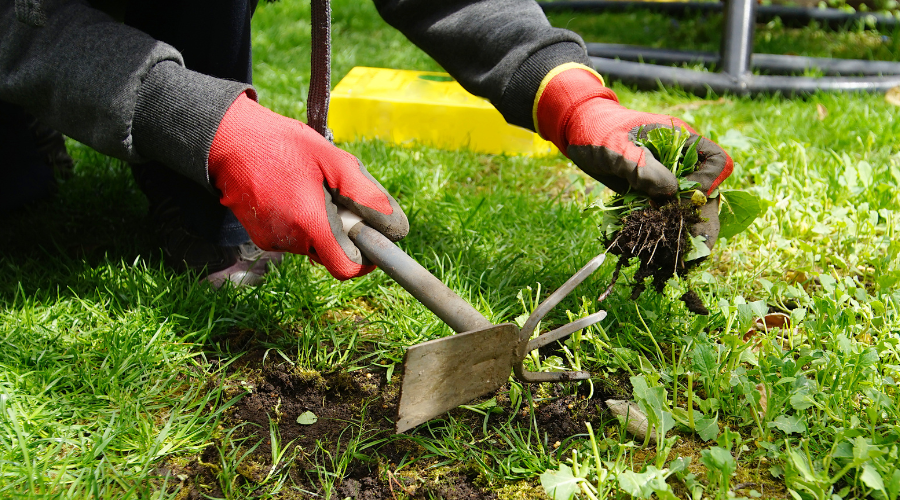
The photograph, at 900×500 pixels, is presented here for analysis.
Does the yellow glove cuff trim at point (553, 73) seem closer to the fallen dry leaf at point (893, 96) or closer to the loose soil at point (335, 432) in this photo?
the loose soil at point (335, 432)

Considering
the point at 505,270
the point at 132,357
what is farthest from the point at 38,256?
the point at 505,270

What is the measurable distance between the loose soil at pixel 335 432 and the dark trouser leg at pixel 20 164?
120 centimetres

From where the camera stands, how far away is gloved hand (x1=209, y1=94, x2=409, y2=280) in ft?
4.94

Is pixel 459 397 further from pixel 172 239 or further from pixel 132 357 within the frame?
pixel 172 239

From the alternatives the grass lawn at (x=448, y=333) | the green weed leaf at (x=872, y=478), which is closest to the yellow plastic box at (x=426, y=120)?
the grass lawn at (x=448, y=333)

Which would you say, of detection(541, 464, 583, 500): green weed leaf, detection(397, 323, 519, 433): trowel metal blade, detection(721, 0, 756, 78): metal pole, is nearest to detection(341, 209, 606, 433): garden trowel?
detection(397, 323, 519, 433): trowel metal blade

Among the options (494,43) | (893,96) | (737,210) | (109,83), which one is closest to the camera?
(109,83)

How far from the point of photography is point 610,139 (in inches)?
66.6

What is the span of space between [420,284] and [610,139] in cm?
62

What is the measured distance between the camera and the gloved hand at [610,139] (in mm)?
1624

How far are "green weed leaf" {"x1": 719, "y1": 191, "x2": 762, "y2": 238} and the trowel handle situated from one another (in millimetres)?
788

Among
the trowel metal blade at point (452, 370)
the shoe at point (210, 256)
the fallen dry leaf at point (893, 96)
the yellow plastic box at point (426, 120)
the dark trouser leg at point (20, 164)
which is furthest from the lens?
the fallen dry leaf at point (893, 96)

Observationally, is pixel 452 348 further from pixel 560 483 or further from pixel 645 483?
pixel 645 483

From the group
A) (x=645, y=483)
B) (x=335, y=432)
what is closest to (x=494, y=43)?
(x=335, y=432)
